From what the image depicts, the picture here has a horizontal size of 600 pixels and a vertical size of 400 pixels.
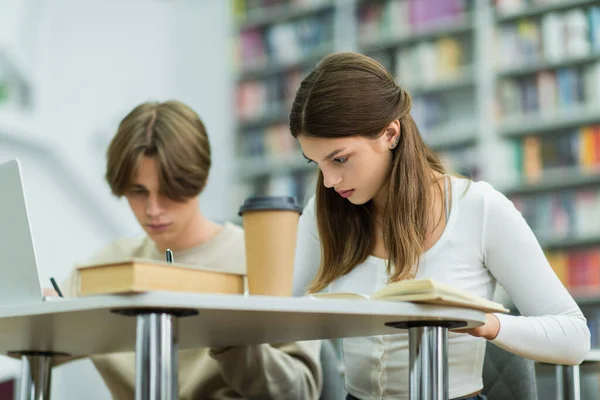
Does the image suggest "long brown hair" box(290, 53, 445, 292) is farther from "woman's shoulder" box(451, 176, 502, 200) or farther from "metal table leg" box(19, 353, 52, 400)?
"metal table leg" box(19, 353, 52, 400)

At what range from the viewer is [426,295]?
0.95m

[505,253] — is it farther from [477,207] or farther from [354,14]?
[354,14]

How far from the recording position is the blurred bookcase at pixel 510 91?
4008mm

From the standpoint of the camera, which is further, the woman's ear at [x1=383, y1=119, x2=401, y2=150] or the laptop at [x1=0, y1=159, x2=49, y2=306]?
the woman's ear at [x1=383, y1=119, x2=401, y2=150]

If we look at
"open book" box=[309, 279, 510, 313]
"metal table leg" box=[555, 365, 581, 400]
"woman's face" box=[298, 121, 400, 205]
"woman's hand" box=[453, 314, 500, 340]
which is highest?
"woman's face" box=[298, 121, 400, 205]

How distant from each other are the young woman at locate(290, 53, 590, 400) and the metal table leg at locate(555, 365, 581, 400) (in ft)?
0.58

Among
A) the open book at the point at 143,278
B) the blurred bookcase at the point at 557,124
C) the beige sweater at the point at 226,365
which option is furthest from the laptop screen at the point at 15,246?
the blurred bookcase at the point at 557,124

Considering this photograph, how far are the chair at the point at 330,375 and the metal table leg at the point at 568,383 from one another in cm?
44

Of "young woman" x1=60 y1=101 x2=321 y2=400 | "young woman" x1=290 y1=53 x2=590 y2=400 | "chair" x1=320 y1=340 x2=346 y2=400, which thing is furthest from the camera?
"chair" x1=320 y1=340 x2=346 y2=400

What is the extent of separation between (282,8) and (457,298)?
420 centimetres

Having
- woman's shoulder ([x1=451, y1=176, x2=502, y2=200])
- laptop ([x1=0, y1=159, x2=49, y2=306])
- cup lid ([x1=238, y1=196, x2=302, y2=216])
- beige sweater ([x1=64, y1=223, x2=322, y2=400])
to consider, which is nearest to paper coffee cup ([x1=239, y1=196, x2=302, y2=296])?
cup lid ([x1=238, y1=196, x2=302, y2=216])

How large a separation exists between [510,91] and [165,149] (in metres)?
2.87

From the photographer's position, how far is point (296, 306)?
936 millimetres

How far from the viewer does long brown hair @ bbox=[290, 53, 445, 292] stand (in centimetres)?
133
